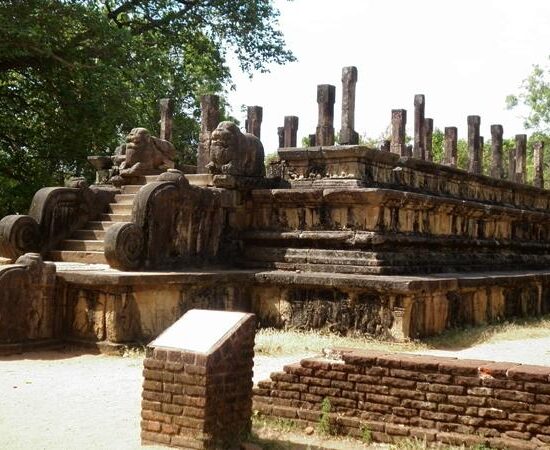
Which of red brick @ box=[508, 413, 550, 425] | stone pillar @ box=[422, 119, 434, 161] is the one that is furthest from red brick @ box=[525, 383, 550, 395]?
stone pillar @ box=[422, 119, 434, 161]

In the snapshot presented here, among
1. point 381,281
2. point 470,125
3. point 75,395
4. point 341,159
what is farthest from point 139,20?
point 75,395

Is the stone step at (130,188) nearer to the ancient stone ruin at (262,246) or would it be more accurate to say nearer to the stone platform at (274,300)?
the ancient stone ruin at (262,246)

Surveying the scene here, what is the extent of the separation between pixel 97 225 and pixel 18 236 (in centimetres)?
116

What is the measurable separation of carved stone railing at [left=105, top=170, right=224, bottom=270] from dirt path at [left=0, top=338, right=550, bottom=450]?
1.40m

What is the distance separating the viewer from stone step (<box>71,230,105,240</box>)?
391 inches

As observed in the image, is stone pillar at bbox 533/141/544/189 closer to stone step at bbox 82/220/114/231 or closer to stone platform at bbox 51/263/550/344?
stone platform at bbox 51/263/550/344

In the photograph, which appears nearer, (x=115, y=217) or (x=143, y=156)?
(x=115, y=217)

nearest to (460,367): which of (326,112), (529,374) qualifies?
(529,374)

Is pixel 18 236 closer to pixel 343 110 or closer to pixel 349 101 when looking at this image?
pixel 343 110

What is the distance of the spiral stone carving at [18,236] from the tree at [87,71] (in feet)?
22.9

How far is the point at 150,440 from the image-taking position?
4.55 metres

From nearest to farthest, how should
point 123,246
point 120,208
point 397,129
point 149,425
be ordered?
point 149,425, point 123,246, point 120,208, point 397,129

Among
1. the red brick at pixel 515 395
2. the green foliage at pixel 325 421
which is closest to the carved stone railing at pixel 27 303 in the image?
the green foliage at pixel 325 421

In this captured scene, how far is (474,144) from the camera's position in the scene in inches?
739
